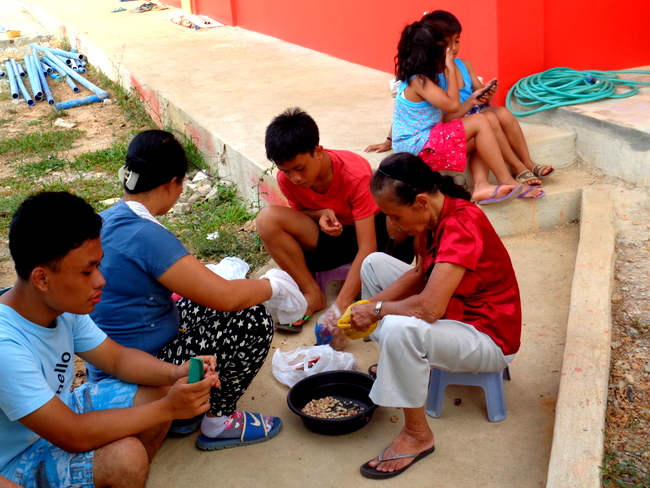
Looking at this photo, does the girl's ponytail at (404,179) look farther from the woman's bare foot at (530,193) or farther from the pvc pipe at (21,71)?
the pvc pipe at (21,71)

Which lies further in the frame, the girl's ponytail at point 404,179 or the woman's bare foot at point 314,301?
the woman's bare foot at point 314,301

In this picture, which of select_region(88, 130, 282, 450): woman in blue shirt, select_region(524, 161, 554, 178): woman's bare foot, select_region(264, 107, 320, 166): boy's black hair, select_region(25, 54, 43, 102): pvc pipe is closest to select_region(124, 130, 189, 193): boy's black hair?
select_region(88, 130, 282, 450): woman in blue shirt

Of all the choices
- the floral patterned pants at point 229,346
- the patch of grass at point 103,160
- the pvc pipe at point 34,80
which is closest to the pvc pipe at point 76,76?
the pvc pipe at point 34,80

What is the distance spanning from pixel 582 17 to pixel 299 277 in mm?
3002

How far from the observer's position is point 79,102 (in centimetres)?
874

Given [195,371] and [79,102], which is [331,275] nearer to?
[195,371]

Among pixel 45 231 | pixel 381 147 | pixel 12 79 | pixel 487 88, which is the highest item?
pixel 45 231

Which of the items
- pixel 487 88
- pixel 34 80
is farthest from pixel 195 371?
pixel 34 80

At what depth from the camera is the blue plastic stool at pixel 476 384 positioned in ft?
8.55

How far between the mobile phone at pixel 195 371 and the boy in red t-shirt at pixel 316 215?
3.97ft

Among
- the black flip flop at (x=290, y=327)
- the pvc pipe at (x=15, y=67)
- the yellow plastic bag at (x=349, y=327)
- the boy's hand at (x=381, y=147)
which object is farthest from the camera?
the pvc pipe at (x=15, y=67)

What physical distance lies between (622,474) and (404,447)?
0.74m

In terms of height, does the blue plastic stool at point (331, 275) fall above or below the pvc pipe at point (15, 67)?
below

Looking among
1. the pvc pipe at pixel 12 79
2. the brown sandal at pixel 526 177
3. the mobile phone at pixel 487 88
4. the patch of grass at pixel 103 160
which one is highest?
the mobile phone at pixel 487 88
